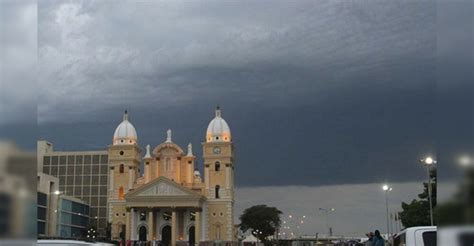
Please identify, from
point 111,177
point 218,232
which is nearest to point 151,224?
point 218,232

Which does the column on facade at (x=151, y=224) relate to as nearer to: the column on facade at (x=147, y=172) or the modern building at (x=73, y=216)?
the column on facade at (x=147, y=172)

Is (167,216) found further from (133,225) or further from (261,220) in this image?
(261,220)

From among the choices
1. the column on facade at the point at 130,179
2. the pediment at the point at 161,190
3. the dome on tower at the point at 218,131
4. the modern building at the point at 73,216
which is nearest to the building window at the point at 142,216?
the pediment at the point at 161,190

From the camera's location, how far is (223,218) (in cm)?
6425

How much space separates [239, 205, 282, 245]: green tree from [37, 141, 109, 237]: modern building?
17.9m

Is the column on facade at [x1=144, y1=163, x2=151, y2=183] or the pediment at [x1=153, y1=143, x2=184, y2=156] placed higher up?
the pediment at [x1=153, y1=143, x2=184, y2=156]

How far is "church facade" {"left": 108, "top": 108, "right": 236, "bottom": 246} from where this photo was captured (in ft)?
203

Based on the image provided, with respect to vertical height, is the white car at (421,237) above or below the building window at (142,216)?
below

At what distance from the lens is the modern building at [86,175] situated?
75938mm

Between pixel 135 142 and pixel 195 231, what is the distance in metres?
13.2

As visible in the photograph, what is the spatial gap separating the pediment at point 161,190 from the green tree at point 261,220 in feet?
38.6

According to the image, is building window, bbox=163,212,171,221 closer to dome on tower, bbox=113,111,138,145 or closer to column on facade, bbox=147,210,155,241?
column on facade, bbox=147,210,155,241

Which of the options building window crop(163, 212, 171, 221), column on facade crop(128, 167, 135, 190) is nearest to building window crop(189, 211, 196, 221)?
building window crop(163, 212, 171, 221)

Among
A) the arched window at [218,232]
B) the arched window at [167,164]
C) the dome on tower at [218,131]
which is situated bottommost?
the arched window at [218,232]
